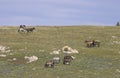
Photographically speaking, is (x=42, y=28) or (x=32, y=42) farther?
(x=42, y=28)

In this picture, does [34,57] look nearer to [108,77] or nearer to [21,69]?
[21,69]

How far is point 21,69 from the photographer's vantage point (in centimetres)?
6075

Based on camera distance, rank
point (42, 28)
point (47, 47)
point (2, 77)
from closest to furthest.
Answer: point (2, 77) < point (47, 47) < point (42, 28)

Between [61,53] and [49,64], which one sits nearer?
[49,64]

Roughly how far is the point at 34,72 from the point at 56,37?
3534 cm

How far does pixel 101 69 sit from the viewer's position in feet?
197

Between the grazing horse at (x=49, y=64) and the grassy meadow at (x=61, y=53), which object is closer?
the grassy meadow at (x=61, y=53)

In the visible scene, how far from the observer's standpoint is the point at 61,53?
72.0 m

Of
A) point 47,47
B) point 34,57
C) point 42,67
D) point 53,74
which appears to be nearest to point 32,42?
point 47,47

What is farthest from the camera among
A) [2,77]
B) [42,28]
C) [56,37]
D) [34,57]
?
[42,28]

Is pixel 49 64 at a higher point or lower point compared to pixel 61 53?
lower

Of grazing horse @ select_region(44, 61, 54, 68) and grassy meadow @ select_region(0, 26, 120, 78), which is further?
grazing horse @ select_region(44, 61, 54, 68)

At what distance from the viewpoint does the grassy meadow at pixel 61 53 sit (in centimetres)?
5762

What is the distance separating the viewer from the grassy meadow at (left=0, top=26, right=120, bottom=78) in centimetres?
5762
